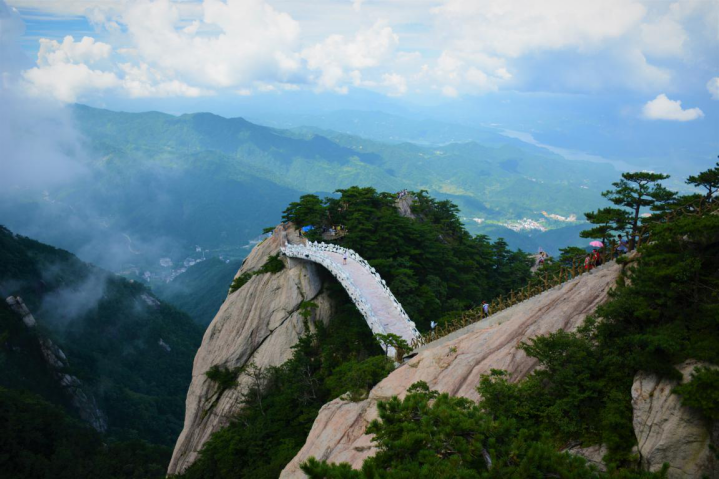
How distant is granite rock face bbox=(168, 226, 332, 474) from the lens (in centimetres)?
3089

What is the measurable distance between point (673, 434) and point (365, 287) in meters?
21.8

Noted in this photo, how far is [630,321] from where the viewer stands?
485 inches

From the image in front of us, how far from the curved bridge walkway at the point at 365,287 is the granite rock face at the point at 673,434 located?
14.3 m

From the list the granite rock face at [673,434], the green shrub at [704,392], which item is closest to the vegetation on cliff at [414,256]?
the granite rock face at [673,434]

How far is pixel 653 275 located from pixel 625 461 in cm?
511

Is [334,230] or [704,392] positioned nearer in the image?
[704,392]

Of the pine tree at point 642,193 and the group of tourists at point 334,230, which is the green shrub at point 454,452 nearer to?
the pine tree at point 642,193

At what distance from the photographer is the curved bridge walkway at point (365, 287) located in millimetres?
25891

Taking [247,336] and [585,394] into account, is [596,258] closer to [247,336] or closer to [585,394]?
[585,394]

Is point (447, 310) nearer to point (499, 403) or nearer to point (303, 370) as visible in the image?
point (303, 370)

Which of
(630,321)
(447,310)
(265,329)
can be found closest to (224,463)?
(265,329)

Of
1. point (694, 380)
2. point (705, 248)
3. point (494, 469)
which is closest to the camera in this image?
point (494, 469)

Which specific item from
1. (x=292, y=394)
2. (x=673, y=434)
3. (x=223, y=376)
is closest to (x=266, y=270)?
(x=223, y=376)

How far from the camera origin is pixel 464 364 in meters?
15.9
